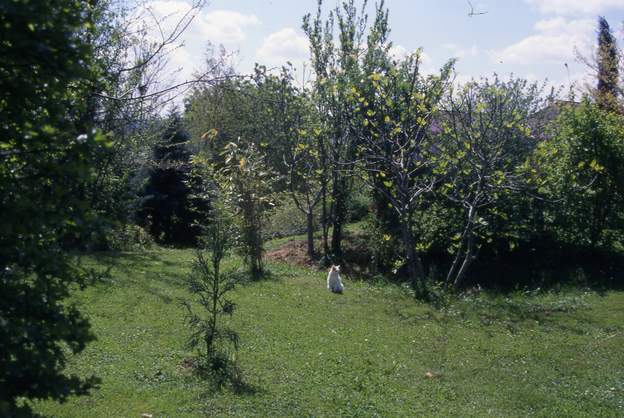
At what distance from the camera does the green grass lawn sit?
22.5 feet

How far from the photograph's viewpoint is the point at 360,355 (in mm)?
8812

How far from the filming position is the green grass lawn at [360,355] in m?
6.85

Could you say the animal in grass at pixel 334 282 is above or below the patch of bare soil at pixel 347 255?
below

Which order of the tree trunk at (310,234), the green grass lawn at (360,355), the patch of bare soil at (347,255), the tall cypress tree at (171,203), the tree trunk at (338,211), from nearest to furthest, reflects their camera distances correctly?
1. the green grass lawn at (360,355)
2. the patch of bare soil at (347,255)
3. the tree trunk at (338,211)
4. the tree trunk at (310,234)
5. the tall cypress tree at (171,203)

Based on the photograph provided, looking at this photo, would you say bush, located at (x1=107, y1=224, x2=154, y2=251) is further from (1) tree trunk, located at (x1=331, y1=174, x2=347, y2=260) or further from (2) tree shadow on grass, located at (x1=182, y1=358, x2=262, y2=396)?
(2) tree shadow on grass, located at (x1=182, y1=358, x2=262, y2=396)

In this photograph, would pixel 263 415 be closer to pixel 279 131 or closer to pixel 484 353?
pixel 484 353

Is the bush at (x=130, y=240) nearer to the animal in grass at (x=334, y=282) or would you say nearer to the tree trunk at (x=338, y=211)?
the tree trunk at (x=338, y=211)

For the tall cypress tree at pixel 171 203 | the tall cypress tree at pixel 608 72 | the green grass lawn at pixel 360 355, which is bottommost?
the green grass lawn at pixel 360 355

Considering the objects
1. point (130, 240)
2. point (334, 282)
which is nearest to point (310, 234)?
point (334, 282)

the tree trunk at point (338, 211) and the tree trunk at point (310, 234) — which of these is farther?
the tree trunk at point (310, 234)

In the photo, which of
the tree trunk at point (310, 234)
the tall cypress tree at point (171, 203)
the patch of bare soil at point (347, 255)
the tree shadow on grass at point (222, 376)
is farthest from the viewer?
the tall cypress tree at point (171, 203)

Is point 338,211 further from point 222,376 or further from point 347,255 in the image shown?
point 222,376

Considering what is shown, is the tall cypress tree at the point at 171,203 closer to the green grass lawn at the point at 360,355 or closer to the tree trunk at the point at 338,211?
the tree trunk at the point at 338,211

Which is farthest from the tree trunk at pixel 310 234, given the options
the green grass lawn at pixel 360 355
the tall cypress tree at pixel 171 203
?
the tall cypress tree at pixel 171 203
